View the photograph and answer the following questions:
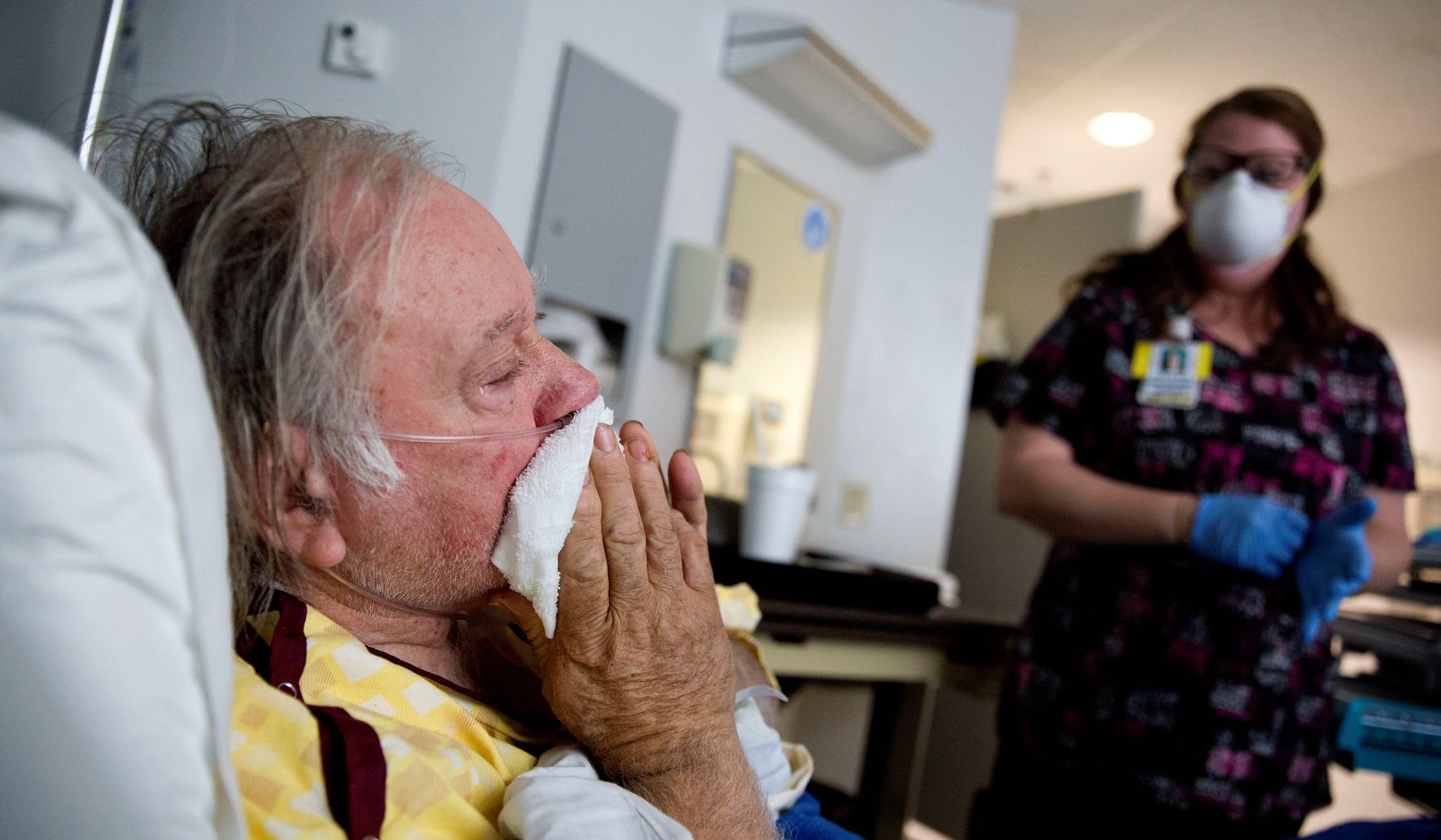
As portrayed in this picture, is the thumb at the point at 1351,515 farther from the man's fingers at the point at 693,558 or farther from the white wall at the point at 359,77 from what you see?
the white wall at the point at 359,77

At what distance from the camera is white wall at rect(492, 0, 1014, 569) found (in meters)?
2.62

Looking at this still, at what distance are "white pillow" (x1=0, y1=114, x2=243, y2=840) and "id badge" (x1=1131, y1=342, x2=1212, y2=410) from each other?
1.55 metres

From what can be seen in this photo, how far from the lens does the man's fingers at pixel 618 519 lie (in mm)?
744

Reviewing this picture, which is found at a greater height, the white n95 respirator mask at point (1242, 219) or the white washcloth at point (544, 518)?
the white n95 respirator mask at point (1242, 219)

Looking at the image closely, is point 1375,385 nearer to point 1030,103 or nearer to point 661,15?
point 661,15

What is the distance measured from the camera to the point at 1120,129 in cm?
416

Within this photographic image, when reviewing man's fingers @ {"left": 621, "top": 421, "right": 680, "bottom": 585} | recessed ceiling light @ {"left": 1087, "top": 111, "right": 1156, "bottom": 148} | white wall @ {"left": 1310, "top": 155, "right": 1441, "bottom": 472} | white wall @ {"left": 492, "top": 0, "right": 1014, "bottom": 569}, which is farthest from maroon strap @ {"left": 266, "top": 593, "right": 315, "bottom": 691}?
white wall @ {"left": 1310, "top": 155, "right": 1441, "bottom": 472}

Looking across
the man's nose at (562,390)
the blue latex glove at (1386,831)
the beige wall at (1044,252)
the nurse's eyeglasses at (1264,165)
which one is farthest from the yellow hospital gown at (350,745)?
the beige wall at (1044,252)

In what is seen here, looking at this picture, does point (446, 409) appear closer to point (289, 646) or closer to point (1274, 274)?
point (289, 646)

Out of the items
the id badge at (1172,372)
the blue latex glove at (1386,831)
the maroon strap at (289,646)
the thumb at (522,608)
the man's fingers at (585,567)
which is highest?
the id badge at (1172,372)

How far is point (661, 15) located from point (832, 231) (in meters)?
0.82

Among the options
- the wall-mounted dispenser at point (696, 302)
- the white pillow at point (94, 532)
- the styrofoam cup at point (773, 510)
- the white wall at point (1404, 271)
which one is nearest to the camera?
the white pillow at point (94, 532)

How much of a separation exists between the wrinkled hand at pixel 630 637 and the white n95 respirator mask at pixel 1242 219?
1.38 metres

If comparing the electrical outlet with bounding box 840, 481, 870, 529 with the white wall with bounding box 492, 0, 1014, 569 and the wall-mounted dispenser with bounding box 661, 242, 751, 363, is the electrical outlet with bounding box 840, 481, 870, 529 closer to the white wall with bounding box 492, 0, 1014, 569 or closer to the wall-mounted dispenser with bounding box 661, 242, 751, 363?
the white wall with bounding box 492, 0, 1014, 569
